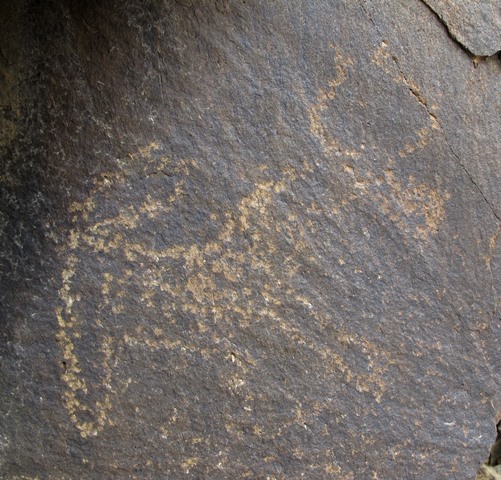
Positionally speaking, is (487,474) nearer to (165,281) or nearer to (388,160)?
(388,160)

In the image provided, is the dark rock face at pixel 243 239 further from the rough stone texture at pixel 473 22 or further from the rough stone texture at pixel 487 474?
the rough stone texture at pixel 487 474

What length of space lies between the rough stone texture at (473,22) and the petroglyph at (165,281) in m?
0.36

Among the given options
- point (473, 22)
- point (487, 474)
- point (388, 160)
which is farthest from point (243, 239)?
point (487, 474)

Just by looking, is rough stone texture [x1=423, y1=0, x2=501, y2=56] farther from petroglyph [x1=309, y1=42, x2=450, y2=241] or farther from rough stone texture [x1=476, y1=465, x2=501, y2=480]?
rough stone texture [x1=476, y1=465, x2=501, y2=480]

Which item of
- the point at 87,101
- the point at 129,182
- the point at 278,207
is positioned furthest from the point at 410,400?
the point at 87,101

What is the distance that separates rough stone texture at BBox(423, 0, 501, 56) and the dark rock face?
2 cm

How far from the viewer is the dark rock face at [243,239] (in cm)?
99

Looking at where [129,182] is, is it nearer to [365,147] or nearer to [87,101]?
[87,101]

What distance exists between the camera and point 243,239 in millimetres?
1038

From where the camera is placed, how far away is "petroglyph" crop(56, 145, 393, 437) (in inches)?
39.2

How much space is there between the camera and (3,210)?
3.24 feet

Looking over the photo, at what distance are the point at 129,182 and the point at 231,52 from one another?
248 mm

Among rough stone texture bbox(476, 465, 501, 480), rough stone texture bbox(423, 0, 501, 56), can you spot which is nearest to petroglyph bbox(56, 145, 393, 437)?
rough stone texture bbox(423, 0, 501, 56)

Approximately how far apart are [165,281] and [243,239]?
133 mm
